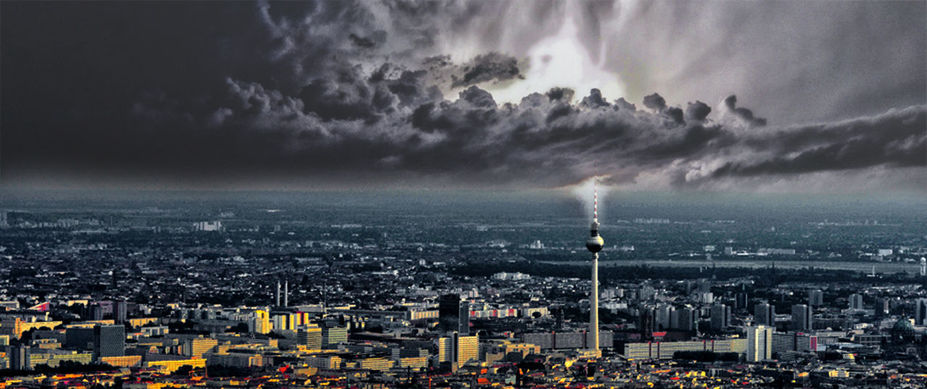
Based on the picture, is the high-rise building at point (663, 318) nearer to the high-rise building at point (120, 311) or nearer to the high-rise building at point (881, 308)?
the high-rise building at point (881, 308)

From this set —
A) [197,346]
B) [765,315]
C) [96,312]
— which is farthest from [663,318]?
[96,312]

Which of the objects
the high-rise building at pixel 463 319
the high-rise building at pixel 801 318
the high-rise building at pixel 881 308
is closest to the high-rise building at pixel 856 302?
the high-rise building at pixel 881 308

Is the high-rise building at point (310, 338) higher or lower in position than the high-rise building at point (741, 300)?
lower

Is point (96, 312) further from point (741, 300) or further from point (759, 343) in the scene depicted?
point (741, 300)

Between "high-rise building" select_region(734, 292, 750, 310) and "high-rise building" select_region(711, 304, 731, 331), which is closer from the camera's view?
"high-rise building" select_region(711, 304, 731, 331)

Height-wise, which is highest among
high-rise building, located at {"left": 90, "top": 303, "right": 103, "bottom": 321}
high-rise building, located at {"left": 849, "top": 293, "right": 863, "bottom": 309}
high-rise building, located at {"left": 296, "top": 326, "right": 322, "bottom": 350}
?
high-rise building, located at {"left": 849, "top": 293, "right": 863, "bottom": 309}

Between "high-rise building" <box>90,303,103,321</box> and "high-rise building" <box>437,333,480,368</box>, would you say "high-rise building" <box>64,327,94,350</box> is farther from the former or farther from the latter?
"high-rise building" <box>437,333,480,368</box>

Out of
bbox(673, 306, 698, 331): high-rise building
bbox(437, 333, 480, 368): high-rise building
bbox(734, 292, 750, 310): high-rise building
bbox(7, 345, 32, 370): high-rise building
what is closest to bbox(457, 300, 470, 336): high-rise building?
bbox(437, 333, 480, 368): high-rise building

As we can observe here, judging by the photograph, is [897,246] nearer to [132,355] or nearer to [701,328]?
[701,328]
